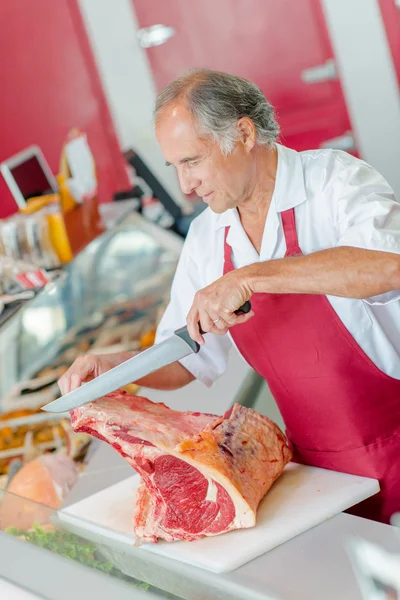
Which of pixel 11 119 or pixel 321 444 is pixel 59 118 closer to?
pixel 11 119

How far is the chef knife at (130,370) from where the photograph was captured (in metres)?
1.70

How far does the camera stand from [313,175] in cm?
182

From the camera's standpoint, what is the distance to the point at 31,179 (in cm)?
373

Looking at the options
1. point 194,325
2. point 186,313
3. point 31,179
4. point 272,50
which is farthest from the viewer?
point 272,50

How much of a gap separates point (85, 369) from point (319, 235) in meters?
0.62

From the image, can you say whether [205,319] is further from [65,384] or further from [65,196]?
[65,196]

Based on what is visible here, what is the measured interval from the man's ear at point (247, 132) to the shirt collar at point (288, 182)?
121mm

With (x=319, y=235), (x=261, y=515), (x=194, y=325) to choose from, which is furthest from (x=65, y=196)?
(x=261, y=515)

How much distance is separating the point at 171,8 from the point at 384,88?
4.84 feet

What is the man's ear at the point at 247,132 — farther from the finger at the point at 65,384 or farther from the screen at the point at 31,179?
the screen at the point at 31,179

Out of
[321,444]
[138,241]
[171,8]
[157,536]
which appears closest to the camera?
[157,536]

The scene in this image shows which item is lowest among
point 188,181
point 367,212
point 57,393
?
point 57,393

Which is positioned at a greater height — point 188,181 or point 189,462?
point 188,181

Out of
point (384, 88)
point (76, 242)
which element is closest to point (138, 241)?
point (76, 242)
